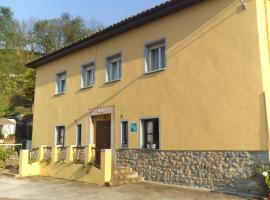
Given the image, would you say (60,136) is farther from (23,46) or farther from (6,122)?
(23,46)

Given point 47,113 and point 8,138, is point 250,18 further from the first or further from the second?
point 8,138

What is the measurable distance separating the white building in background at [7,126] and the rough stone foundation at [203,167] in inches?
864

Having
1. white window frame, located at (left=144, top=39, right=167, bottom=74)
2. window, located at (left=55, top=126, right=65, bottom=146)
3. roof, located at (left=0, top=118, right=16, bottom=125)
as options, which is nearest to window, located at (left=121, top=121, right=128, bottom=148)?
white window frame, located at (left=144, top=39, right=167, bottom=74)

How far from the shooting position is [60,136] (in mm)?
19016

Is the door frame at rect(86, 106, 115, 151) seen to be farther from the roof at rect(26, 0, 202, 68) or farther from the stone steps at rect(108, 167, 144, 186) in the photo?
the roof at rect(26, 0, 202, 68)

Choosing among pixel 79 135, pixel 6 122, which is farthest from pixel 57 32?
pixel 79 135

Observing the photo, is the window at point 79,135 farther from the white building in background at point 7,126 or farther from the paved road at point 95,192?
the white building in background at point 7,126

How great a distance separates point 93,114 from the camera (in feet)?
54.6

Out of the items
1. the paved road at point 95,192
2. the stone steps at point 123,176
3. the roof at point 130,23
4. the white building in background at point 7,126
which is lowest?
the paved road at point 95,192

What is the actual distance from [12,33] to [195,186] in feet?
112

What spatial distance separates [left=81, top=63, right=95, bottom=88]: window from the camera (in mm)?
17312

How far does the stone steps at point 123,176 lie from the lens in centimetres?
1312

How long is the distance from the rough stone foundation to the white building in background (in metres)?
21.9

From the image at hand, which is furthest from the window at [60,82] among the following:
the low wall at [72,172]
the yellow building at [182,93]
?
the low wall at [72,172]
